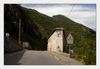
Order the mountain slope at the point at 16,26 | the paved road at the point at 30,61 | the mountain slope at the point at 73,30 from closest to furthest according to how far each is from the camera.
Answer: the paved road at the point at 30,61 → the mountain slope at the point at 73,30 → the mountain slope at the point at 16,26

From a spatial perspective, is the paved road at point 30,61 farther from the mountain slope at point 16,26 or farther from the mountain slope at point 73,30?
the mountain slope at point 16,26

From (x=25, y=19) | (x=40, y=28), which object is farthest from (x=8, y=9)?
(x=40, y=28)

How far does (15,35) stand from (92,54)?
171 ft

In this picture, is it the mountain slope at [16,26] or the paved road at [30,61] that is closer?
the paved road at [30,61]

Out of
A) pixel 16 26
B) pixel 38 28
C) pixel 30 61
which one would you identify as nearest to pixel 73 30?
pixel 16 26

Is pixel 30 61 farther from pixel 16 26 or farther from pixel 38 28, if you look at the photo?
pixel 38 28

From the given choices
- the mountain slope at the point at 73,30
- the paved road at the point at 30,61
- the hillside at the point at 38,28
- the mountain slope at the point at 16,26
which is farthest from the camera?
the mountain slope at the point at 16,26

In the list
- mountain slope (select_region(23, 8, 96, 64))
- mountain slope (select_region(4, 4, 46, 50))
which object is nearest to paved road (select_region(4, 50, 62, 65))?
mountain slope (select_region(23, 8, 96, 64))

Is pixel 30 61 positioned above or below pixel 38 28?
below

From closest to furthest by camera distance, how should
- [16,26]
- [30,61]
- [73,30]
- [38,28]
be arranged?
[30,61] < [73,30] < [16,26] < [38,28]

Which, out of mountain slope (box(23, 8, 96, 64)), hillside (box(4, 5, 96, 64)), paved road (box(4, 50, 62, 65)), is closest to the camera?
paved road (box(4, 50, 62, 65))

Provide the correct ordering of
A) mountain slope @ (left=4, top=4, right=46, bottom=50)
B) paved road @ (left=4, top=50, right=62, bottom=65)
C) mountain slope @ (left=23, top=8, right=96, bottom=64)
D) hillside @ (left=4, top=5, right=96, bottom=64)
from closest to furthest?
paved road @ (left=4, top=50, right=62, bottom=65)
mountain slope @ (left=23, top=8, right=96, bottom=64)
hillside @ (left=4, top=5, right=96, bottom=64)
mountain slope @ (left=4, top=4, right=46, bottom=50)

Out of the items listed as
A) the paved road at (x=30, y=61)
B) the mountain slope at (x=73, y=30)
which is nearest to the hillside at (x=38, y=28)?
the mountain slope at (x=73, y=30)

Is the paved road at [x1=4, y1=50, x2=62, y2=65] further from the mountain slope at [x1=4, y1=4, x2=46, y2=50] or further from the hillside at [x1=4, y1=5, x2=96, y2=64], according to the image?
the mountain slope at [x1=4, y1=4, x2=46, y2=50]
